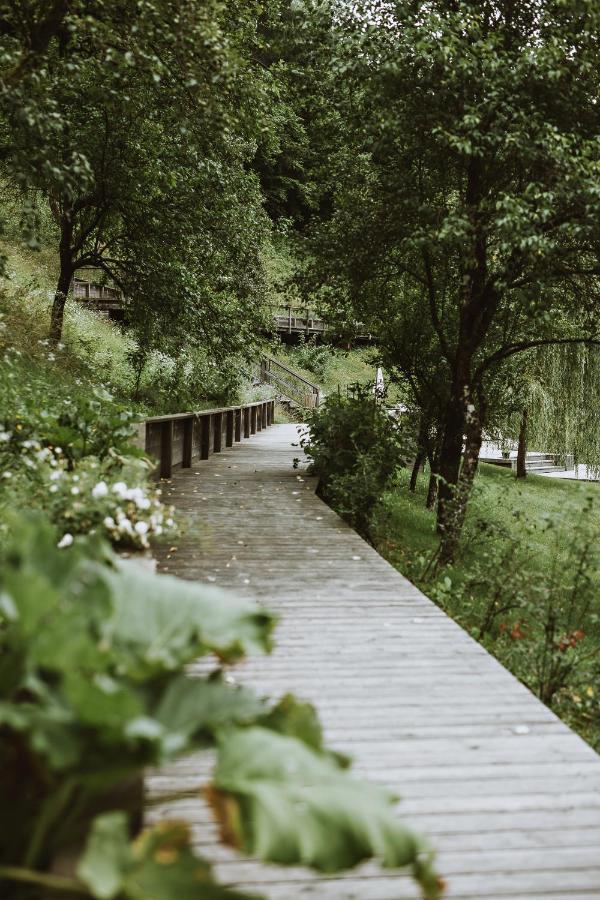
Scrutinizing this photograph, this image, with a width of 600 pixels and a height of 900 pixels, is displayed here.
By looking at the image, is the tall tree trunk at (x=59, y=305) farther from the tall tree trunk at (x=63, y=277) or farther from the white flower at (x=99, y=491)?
the white flower at (x=99, y=491)

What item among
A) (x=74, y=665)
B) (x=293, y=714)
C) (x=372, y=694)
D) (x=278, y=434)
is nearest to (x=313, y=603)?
(x=372, y=694)

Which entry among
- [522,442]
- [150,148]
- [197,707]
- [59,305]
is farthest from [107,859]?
[522,442]

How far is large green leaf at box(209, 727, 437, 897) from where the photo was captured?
1.21 m

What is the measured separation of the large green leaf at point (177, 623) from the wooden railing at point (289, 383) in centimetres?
3071

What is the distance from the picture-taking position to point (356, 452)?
9680 mm

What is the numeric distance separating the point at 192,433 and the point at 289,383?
23031 millimetres

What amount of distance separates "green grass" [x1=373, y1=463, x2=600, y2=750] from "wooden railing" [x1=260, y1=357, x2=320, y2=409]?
18936 mm

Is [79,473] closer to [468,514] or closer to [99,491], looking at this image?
[99,491]

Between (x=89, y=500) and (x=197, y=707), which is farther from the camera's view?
(x=89, y=500)

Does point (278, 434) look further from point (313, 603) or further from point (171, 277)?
point (313, 603)

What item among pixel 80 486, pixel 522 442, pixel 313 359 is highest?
pixel 313 359

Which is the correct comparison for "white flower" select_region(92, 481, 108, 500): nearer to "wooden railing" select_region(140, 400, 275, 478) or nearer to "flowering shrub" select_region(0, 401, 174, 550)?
"flowering shrub" select_region(0, 401, 174, 550)

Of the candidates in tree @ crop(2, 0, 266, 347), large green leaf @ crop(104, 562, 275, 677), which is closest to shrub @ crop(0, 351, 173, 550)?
tree @ crop(2, 0, 266, 347)

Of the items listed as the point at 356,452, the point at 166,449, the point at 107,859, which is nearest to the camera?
the point at 107,859
